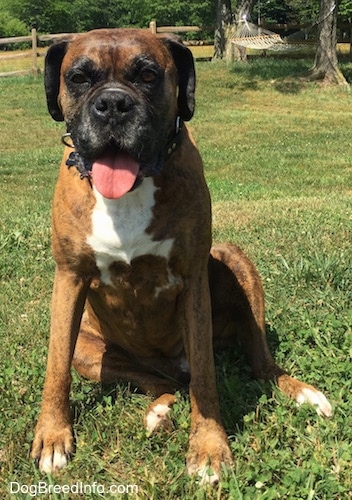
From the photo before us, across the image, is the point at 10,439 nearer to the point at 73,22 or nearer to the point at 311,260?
the point at 311,260

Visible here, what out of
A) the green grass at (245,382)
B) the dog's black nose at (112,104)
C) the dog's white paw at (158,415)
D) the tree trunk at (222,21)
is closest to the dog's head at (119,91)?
the dog's black nose at (112,104)

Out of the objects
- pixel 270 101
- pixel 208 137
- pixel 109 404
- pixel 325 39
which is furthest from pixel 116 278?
pixel 325 39

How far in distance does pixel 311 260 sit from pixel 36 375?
1923 millimetres

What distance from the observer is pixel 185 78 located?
2.66m

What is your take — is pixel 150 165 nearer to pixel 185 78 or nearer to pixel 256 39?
pixel 185 78

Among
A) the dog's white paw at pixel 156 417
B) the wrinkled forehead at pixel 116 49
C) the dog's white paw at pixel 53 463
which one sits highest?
the wrinkled forehead at pixel 116 49

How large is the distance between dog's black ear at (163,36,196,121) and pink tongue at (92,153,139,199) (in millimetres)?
399

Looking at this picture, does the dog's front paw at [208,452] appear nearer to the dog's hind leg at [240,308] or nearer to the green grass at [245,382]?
the green grass at [245,382]

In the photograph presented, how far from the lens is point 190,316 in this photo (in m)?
2.74

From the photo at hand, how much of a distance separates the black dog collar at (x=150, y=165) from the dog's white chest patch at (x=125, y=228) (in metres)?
0.10

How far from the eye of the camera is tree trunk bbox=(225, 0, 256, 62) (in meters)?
22.7

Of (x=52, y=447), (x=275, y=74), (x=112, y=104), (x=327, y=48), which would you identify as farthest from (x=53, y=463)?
(x=275, y=74)

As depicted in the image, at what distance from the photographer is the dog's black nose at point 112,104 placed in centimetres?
228

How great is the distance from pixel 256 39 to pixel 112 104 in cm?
1847
